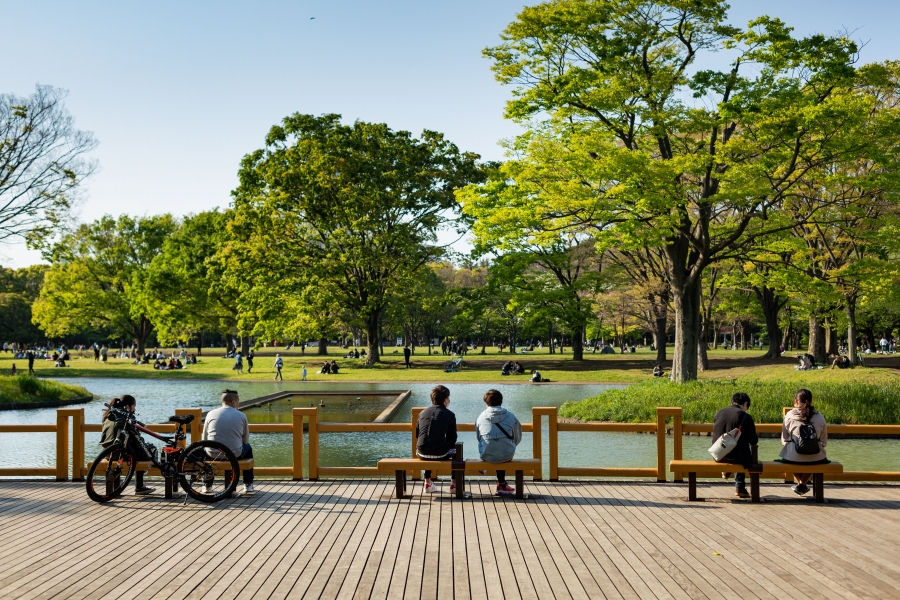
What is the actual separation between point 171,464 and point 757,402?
51.8 ft

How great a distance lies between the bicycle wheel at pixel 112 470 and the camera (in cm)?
973

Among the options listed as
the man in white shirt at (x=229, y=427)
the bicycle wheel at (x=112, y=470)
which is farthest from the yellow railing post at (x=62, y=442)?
the man in white shirt at (x=229, y=427)

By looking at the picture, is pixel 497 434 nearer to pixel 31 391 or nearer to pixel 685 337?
pixel 685 337

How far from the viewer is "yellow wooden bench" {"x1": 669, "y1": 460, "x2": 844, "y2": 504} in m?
9.76

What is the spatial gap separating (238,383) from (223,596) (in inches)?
1378

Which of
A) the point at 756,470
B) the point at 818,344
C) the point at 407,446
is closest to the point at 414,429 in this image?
the point at 756,470

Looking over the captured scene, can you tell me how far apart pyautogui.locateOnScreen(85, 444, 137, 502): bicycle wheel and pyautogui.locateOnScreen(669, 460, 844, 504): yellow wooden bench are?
6.59 m

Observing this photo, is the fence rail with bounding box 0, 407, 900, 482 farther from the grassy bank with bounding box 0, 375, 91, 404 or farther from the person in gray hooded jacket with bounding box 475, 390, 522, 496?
the grassy bank with bounding box 0, 375, 91, 404

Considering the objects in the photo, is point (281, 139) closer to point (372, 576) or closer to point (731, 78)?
point (731, 78)

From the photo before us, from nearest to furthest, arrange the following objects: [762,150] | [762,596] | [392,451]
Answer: [762,596], [392,451], [762,150]

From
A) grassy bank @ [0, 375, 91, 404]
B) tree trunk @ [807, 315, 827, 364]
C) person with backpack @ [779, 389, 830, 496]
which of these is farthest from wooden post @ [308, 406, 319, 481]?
tree trunk @ [807, 315, 827, 364]

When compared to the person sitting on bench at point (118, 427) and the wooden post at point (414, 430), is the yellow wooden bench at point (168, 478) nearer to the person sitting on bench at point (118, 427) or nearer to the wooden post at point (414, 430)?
the person sitting on bench at point (118, 427)

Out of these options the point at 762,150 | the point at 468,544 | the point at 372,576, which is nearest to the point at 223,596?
the point at 372,576

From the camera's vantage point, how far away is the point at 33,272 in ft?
345
